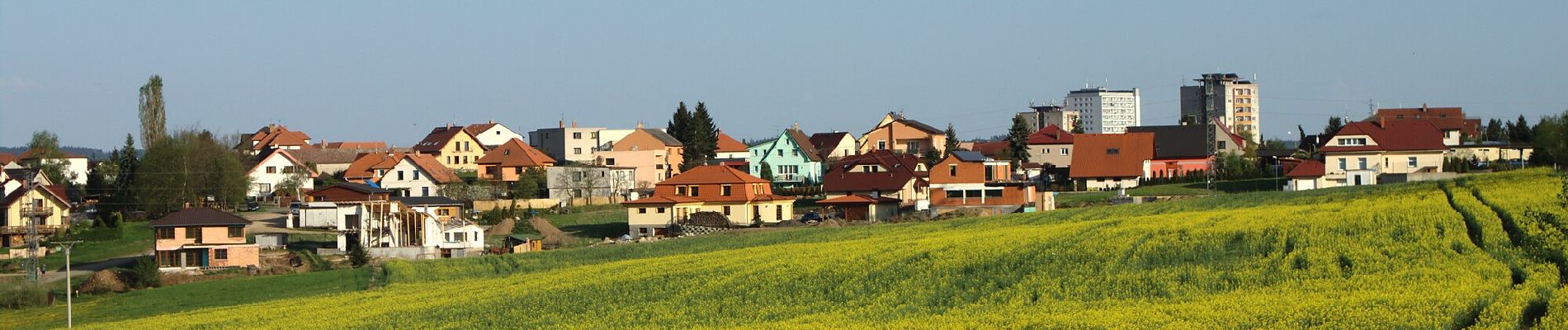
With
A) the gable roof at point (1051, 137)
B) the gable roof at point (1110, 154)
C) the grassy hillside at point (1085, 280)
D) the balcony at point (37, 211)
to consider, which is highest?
the gable roof at point (1051, 137)

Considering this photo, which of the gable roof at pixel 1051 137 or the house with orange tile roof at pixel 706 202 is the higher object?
the gable roof at pixel 1051 137

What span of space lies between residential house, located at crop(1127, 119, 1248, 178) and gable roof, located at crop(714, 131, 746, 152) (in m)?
30.7

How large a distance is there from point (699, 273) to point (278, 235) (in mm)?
31988

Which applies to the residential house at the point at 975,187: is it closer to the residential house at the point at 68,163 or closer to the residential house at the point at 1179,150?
the residential house at the point at 1179,150

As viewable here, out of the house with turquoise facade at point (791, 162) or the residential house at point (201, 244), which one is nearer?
the residential house at point (201, 244)

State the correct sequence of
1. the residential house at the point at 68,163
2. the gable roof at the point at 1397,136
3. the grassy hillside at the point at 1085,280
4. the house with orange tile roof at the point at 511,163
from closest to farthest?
1. the grassy hillside at the point at 1085,280
2. the gable roof at the point at 1397,136
3. the house with orange tile roof at the point at 511,163
4. the residential house at the point at 68,163

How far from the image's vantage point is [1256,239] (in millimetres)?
33844

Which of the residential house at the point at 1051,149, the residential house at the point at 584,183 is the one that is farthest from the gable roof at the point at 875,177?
the residential house at the point at 1051,149

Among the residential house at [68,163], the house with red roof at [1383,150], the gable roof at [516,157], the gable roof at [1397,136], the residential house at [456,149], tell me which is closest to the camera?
the house with red roof at [1383,150]

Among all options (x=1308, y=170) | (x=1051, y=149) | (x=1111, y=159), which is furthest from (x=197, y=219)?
(x=1051, y=149)

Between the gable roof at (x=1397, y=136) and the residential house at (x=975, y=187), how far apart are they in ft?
58.4

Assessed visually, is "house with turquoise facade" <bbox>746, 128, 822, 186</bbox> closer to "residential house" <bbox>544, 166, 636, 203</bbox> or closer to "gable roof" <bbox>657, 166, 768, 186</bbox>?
"residential house" <bbox>544, 166, 636, 203</bbox>

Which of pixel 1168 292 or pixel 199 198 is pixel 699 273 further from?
pixel 199 198

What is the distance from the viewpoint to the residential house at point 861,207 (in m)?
71.1
